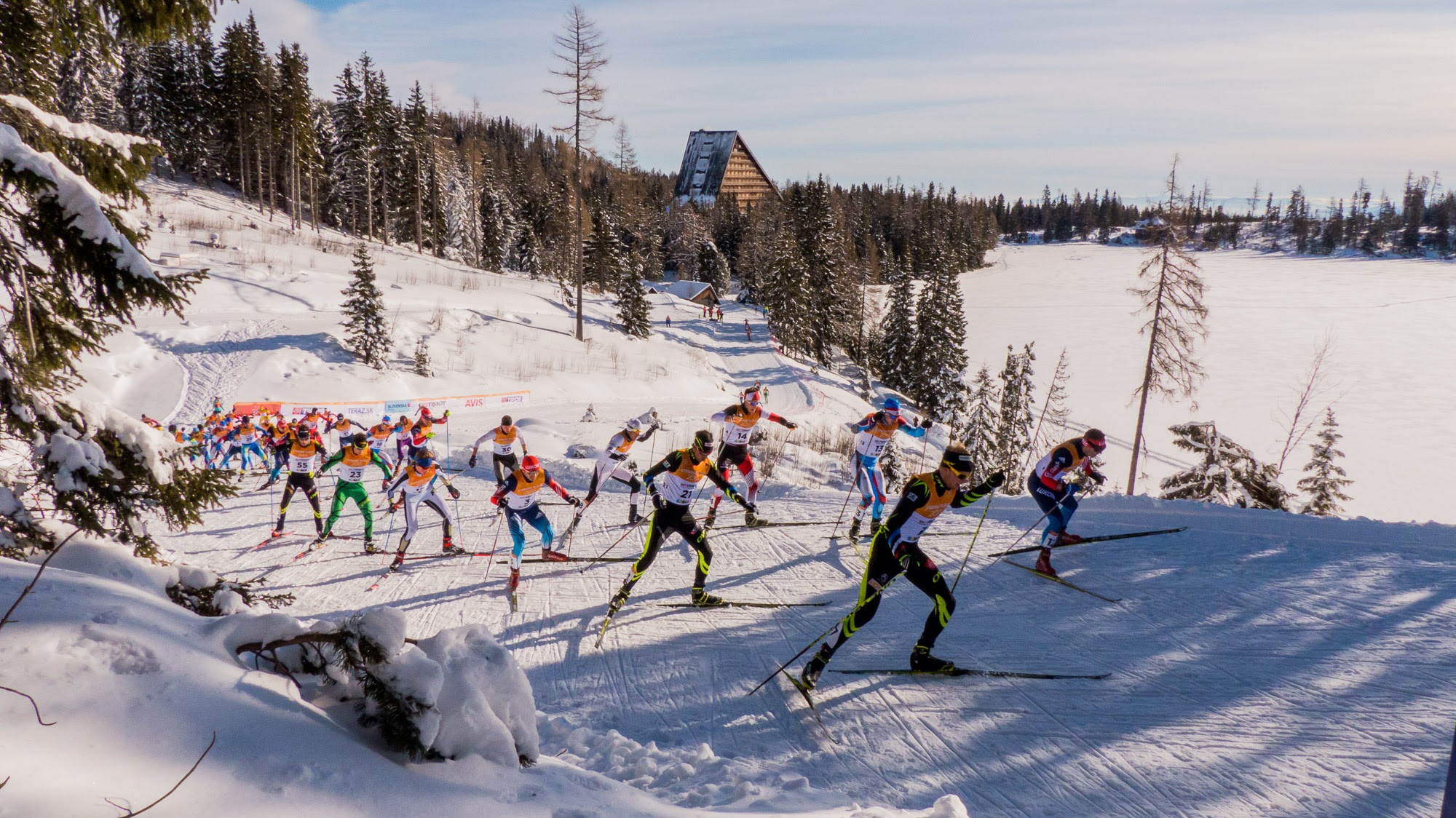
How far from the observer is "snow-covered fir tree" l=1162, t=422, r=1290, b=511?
1527 centimetres

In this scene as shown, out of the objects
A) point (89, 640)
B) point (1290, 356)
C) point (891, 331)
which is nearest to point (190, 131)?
point (891, 331)

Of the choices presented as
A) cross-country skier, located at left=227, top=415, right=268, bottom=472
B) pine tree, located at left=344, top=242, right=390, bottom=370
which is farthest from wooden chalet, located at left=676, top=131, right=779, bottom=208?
cross-country skier, located at left=227, top=415, right=268, bottom=472

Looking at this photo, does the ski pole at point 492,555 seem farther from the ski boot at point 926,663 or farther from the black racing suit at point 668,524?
the ski boot at point 926,663

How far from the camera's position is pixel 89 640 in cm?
324

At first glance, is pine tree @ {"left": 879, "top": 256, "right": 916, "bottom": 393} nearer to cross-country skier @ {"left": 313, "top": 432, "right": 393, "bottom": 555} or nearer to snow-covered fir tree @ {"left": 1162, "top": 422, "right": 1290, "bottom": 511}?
snow-covered fir tree @ {"left": 1162, "top": 422, "right": 1290, "bottom": 511}

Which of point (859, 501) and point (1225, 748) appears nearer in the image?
point (1225, 748)

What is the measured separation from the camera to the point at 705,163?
124312 millimetres

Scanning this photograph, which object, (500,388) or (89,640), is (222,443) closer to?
(500,388)

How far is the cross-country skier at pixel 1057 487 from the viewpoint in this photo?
9359 mm

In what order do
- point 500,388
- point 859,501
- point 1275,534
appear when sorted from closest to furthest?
point 1275,534
point 859,501
point 500,388

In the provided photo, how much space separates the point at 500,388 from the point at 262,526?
15.5 metres

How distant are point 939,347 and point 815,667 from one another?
4245cm

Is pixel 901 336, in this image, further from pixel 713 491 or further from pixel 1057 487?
pixel 1057 487

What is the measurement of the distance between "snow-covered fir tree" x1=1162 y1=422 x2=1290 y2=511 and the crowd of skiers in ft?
23.5
